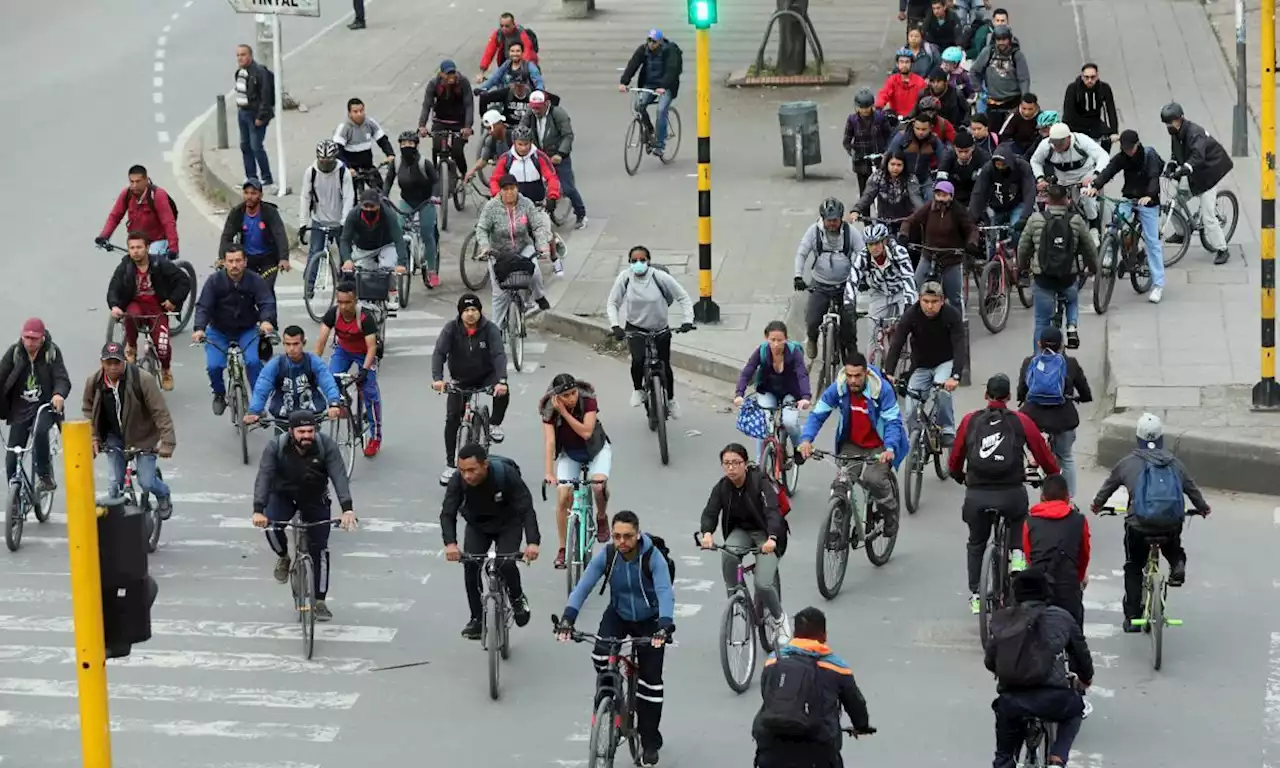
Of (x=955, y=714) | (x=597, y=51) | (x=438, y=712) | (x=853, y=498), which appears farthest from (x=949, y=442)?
(x=597, y=51)

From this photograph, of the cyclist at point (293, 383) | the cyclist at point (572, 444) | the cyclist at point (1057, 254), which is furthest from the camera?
the cyclist at point (1057, 254)

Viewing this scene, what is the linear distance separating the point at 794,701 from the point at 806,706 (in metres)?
0.07

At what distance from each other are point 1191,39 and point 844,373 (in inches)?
781

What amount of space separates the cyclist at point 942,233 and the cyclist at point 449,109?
7350 mm

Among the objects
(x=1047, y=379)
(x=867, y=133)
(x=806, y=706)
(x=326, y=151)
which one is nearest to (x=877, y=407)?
(x=1047, y=379)

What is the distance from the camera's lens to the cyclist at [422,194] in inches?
925

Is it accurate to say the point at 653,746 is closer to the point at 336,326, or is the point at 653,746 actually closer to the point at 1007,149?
the point at 336,326

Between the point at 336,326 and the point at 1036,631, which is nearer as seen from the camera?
the point at 1036,631

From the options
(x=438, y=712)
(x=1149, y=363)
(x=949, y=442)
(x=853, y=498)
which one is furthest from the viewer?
(x=1149, y=363)

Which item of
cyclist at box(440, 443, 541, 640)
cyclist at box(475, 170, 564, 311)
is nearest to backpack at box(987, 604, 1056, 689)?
cyclist at box(440, 443, 541, 640)

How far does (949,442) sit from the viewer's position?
18.3 m

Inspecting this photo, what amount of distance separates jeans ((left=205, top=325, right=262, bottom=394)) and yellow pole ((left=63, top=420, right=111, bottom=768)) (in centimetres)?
1049

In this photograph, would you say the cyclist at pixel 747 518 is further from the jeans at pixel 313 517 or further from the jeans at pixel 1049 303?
the jeans at pixel 1049 303

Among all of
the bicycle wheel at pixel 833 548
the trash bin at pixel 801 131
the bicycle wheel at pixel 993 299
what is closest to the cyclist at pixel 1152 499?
the bicycle wheel at pixel 833 548
